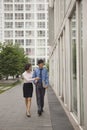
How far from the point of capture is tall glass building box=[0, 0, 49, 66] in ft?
350

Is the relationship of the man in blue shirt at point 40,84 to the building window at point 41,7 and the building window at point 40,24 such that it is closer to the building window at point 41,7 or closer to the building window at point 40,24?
the building window at point 40,24

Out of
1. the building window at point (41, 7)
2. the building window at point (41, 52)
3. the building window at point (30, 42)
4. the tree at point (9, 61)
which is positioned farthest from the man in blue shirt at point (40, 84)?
the building window at point (41, 7)

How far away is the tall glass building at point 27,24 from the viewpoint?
350 ft

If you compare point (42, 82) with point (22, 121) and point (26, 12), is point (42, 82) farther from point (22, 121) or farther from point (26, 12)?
point (26, 12)

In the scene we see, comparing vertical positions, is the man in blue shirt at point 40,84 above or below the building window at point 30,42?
below

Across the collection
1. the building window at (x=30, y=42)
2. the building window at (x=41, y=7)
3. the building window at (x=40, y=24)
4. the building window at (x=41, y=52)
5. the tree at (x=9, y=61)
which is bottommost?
the tree at (x=9, y=61)

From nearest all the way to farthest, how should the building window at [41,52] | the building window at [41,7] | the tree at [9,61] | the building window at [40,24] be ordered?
the tree at [9,61] < the building window at [41,52] < the building window at [40,24] < the building window at [41,7]

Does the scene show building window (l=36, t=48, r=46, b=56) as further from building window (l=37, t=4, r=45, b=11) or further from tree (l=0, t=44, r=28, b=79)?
tree (l=0, t=44, r=28, b=79)

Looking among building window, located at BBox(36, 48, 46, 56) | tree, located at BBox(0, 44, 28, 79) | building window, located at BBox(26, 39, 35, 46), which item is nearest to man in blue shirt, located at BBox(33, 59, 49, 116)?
tree, located at BBox(0, 44, 28, 79)

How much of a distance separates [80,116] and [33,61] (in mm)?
Result: 96554

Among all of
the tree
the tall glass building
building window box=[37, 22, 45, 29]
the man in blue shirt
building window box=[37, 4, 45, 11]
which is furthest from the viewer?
building window box=[37, 4, 45, 11]

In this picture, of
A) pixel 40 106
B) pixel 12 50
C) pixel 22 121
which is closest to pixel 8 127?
pixel 22 121

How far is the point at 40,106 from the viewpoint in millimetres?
11594

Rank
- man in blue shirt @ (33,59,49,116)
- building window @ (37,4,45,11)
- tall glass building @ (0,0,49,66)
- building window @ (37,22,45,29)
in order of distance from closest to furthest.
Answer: man in blue shirt @ (33,59,49,116) < tall glass building @ (0,0,49,66) < building window @ (37,22,45,29) < building window @ (37,4,45,11)
